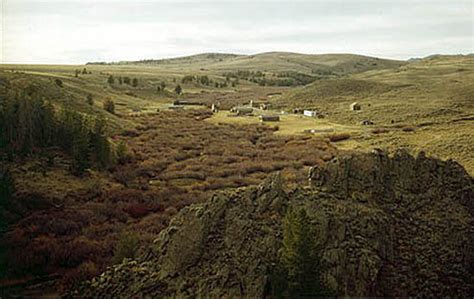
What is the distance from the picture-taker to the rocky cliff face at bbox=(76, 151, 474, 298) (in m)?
15.7

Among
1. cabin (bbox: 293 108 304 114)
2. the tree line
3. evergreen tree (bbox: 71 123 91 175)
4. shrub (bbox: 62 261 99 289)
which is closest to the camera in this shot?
shrub (bbox: 62 261 99 289)

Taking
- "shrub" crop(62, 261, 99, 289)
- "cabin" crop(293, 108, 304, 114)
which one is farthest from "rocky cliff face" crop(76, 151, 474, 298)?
"cabin" crop(293, 108, 304, 114)

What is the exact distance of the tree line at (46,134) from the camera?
3762 cm

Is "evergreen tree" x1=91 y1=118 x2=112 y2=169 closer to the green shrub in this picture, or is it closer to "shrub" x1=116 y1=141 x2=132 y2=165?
"shrub" x1=116 y1=141 x2=132 y2=165

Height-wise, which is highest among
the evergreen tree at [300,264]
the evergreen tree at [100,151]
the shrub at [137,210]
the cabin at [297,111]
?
the evergreen tree at [300,264]

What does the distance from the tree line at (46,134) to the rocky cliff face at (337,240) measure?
2171 cm

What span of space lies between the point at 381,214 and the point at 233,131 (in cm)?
4606

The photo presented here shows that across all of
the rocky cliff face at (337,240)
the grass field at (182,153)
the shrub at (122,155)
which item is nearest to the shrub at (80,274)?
the grass field at (182,153)

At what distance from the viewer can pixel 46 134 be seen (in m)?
40.1

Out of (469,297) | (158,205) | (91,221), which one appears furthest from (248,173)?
(469,297)

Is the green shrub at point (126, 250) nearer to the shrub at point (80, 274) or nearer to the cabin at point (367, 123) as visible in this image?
the shrub at point (80, 274)

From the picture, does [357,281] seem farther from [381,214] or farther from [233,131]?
[233,131]

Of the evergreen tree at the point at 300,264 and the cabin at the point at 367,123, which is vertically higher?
the evergreen tree at the point at 300,264

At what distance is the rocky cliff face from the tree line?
21.7 meters
